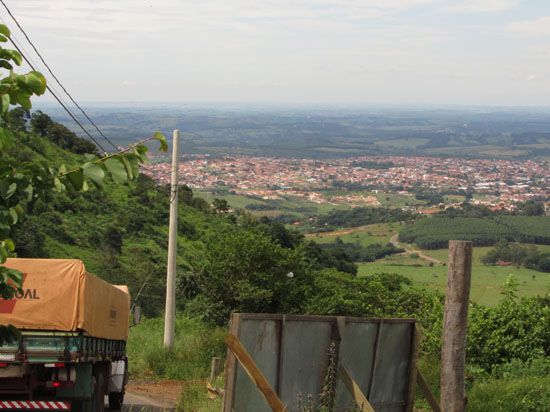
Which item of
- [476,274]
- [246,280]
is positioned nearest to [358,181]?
[476,274]

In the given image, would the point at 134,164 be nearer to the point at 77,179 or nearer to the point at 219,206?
the point at 77,179

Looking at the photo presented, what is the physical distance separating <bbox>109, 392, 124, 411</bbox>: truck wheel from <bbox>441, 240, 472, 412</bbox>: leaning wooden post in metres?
6.82

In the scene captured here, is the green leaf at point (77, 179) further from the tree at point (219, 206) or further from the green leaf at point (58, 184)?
the tree at point (219, 206)

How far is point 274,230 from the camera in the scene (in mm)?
49719

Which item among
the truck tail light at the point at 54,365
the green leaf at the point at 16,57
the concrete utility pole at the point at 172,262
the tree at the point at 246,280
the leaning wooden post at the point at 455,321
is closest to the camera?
the green leaf at the point at 16,57

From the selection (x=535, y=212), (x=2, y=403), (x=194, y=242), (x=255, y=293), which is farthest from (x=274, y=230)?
(x=535, y=212)

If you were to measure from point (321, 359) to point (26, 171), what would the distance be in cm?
365

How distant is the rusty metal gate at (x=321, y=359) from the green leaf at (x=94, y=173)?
2.55 meters

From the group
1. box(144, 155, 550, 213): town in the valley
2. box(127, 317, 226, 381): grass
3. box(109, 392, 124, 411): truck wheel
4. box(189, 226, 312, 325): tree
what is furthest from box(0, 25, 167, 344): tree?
box(144, 155, 550, 213): town in the valley

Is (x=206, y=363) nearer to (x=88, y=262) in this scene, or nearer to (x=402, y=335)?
(x=402, y=335)

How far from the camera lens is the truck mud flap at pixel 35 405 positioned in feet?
32.4

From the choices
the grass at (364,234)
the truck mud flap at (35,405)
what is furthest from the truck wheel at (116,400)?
the grass at (364,234)

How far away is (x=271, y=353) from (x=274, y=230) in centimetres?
4331

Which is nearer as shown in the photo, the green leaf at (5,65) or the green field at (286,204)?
the green leaf at (5,65)
